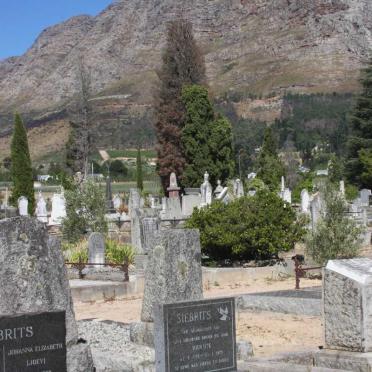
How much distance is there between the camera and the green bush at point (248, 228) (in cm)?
2023

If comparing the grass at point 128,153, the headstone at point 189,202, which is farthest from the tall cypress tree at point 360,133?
the grass at point 128,153

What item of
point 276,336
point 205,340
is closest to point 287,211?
Answer: point 276,336

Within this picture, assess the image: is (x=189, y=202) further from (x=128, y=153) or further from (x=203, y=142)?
(x=128, y=153)

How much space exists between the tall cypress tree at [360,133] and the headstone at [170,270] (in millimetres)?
43369

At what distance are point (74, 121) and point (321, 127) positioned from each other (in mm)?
102357

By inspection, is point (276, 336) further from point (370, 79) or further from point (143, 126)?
point (143, 126)

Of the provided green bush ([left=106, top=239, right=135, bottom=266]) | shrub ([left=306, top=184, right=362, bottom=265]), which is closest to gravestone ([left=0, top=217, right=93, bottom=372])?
shrub ([left=306, top=184, right=362, bottom=265])

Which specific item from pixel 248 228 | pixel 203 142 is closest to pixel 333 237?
pixel 248 228

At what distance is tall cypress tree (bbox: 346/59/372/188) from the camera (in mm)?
55009

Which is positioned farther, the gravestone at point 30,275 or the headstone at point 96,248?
the headstone at point 96,248

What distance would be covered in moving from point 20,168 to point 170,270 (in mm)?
40381

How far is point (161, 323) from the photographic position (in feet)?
25.5

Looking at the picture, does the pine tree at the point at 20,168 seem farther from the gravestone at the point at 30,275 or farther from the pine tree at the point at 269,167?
the gravestone at the point at 30,275

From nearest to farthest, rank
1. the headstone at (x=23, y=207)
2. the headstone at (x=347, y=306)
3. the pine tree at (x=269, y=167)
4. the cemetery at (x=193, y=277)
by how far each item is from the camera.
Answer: the cemetery at (x=193, y=277) → the headstone at (x=347, y=306) → the headstone at (x=23, y=207) → the pine tree at (x=269, y=167)
